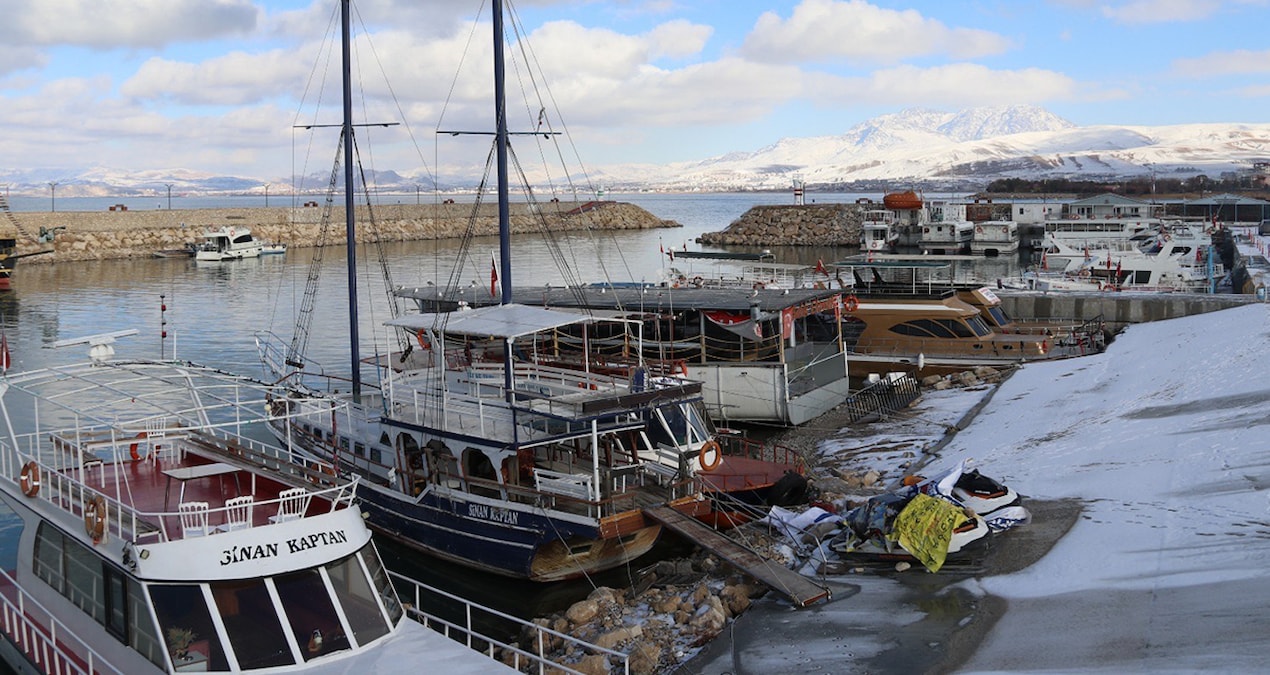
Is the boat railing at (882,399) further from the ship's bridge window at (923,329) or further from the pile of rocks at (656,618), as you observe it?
the pile of rocks at (656,618)

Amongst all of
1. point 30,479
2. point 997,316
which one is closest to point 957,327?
point 997,316

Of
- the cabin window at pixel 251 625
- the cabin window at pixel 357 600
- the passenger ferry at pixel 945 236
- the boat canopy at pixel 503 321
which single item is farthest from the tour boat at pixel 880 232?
the cabin window at pixel 251 625

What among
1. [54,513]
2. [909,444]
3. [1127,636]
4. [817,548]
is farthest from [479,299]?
[1127,636]

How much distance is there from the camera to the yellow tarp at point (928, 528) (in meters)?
15.5

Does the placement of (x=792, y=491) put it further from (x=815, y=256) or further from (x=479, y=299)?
(x=815, y=256)

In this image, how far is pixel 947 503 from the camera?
1620cm

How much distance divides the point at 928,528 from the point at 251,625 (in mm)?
9183

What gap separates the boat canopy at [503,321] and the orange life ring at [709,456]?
3.00 metres

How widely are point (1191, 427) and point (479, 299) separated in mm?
18668

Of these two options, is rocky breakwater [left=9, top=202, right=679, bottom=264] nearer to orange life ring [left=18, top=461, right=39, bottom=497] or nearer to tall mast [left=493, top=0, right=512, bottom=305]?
tall mast [left=493, top=0, right=512, bottom=305]

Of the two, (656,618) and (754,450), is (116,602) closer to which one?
(656,618)

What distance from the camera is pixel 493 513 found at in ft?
61.7

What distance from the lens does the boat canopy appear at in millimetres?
18703

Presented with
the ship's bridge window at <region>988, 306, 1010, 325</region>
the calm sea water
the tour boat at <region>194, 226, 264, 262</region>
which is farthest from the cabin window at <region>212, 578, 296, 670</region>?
the tour boat at <region>194, 226, 264, 262</region>
